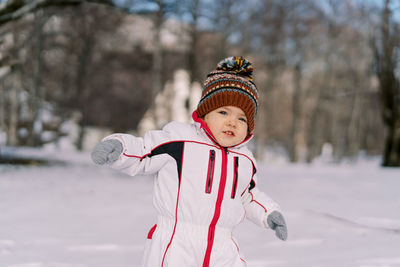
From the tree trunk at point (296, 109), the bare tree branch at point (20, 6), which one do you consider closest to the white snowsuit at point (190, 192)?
the bare tree branch at point (20, 6)

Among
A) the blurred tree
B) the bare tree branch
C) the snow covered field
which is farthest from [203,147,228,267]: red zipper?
the blurred tree

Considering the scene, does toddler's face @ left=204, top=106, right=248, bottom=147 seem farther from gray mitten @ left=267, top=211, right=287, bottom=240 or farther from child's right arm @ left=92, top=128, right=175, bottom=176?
gray mitten @ left=267, top=211, right=287, bottom=240

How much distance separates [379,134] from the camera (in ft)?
137

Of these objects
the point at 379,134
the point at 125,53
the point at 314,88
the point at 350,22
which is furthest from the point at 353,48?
the point at 379,134

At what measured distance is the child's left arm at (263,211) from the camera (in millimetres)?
2105

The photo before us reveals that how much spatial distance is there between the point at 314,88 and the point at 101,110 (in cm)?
1859

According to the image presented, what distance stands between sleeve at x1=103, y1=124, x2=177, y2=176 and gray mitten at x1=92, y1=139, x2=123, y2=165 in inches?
1.4

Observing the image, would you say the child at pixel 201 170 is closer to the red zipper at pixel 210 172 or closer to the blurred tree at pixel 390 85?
the red zipper at pixel 210 172

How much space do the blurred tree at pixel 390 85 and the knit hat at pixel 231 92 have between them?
435 inches

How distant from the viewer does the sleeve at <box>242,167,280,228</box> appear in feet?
7.10

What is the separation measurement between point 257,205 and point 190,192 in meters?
0.49

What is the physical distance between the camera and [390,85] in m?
11.6

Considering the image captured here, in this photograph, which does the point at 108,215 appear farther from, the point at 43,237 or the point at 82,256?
the point at 82,256

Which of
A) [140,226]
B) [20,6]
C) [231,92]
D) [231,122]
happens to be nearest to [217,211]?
[231,122]
